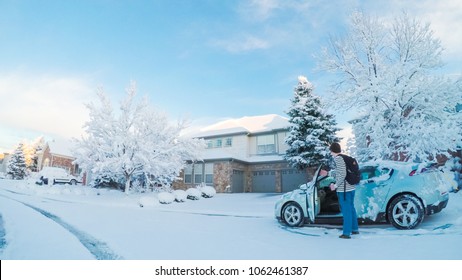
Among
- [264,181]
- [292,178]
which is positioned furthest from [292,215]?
[264,181]

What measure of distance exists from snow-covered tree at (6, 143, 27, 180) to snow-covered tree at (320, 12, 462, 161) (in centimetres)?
3961

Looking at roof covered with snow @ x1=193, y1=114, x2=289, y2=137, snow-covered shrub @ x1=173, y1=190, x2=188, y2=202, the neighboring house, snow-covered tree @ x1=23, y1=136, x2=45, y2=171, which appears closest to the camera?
snow-covered shrub @ x1=173, y1=190, x2=188, y2=202

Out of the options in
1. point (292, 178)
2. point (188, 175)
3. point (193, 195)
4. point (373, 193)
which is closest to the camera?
point (373, 193)

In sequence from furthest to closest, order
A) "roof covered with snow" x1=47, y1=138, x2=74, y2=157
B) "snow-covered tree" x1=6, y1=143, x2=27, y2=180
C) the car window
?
"roof covered with snow" x1=47, y1=138, x2=74, y2=157 < "snow-covered tree" x1=6, y1=143, x2=27, y2=180 < the car window

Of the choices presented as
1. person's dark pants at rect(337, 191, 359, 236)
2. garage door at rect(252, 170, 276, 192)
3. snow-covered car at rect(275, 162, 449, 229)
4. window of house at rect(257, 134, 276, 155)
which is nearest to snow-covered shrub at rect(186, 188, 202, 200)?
garage door at rect(252, 170, 276, 192)

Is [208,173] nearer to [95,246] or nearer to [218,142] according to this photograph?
[218,142]

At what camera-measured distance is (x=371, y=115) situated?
9633 millimetres

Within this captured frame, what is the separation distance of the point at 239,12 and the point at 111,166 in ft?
36.7

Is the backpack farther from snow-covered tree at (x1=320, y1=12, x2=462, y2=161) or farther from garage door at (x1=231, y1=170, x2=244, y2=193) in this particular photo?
garage door at (x1=231, y1=170, x2=244, y2=193)

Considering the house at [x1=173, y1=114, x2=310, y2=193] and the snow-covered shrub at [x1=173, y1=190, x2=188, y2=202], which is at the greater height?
the house at [x1=173, y1=114, x2=310, y2=193]

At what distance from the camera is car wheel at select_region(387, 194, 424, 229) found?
4574 millimetres

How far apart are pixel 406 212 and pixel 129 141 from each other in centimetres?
1343

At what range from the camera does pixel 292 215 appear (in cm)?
572

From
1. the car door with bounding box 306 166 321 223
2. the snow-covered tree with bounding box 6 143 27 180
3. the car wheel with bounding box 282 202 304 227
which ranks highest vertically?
the snow-covered tree with bounding box 6 143 27 180
